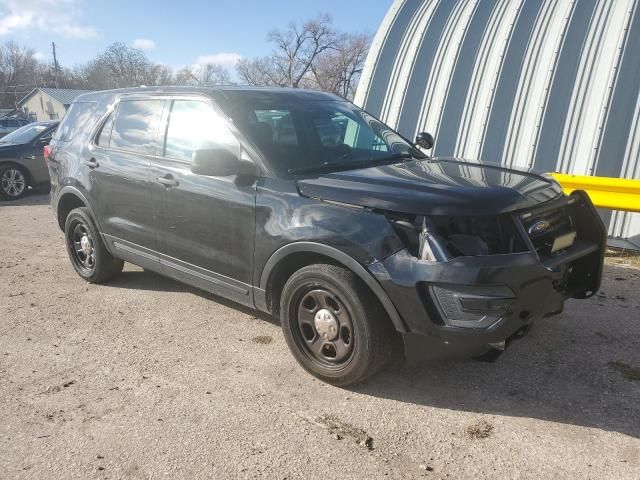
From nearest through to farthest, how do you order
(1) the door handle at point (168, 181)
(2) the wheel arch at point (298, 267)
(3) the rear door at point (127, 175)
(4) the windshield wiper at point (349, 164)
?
(2) the wheel arch at point (298, 267) → (4) the windshield wiper at point (349, 164) → (1) the door handle at point (168, 181) → (3) the rear door at point (127, 175)

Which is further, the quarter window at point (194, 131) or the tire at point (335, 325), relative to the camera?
the quarter window at point (194, 131)

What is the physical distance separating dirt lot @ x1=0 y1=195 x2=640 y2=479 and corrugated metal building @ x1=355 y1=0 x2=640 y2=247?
2975 millimetres

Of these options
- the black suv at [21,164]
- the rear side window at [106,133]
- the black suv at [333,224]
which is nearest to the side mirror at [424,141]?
the black suv at [333,224]

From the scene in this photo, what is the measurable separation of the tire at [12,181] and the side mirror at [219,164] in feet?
32.3

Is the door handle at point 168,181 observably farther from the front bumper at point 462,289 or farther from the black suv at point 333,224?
the front bumper at point 462,289

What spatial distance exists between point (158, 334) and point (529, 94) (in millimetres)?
6011

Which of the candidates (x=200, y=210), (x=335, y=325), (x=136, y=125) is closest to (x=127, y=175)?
(x=136, y=125)

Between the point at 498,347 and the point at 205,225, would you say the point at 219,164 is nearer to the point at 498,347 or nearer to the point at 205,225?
the point at 205,225

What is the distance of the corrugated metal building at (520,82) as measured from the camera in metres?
6.89

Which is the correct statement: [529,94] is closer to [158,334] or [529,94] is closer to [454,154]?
[454,154]

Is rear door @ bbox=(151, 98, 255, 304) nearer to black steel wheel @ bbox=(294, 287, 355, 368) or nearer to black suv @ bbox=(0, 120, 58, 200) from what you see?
black steel wheel @ bbox=(294, 287, 355, 368)

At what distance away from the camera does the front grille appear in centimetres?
312

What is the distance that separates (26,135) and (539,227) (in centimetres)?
1203

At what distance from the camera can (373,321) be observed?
10.3ft
